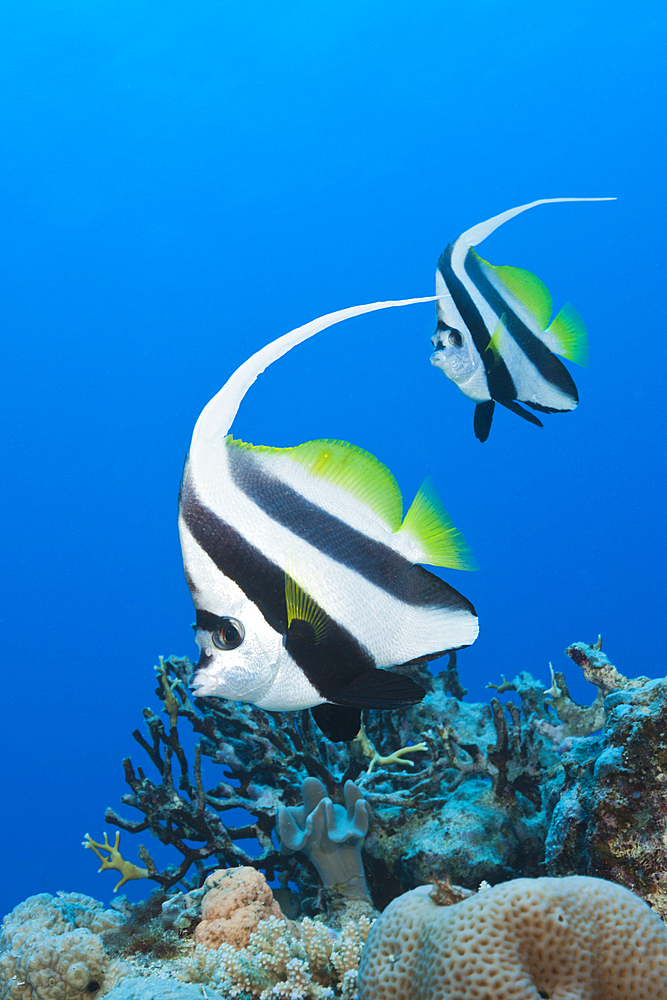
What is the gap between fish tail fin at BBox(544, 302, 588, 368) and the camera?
1590 mm

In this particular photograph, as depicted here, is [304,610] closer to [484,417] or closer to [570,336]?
[484,417]

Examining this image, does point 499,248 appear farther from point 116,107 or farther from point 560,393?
point 560,393

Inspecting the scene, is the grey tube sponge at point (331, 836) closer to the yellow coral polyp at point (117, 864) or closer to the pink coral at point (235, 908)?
the pink coral at point (235, 908)

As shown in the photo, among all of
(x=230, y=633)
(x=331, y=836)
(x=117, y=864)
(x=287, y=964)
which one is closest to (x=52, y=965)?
(x=117, y=864)

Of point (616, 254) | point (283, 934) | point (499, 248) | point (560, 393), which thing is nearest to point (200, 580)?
point (560, 393)

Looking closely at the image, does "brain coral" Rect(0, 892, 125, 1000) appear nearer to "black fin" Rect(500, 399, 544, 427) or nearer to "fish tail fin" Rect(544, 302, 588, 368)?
"black fin" Rect(500, 399, 544, 427)

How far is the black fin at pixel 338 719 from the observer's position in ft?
2.87

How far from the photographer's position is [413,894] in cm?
153

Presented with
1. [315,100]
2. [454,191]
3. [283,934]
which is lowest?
[283,934]

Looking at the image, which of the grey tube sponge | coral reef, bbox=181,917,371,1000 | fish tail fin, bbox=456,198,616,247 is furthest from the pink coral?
fish tail fin, bbox=456,198,616,247

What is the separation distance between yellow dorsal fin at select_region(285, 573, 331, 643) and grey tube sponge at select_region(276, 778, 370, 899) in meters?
2.10

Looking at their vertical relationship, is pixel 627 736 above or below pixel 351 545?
below

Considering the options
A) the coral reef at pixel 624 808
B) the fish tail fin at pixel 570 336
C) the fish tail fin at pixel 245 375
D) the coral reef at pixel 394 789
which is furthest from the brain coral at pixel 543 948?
the fish tail fin at pixel 570 336

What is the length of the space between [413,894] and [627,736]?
2.76 ft
